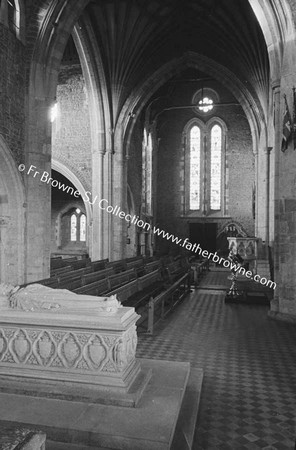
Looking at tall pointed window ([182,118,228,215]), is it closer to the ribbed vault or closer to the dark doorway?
the dark doorway

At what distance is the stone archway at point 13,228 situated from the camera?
10.7 m

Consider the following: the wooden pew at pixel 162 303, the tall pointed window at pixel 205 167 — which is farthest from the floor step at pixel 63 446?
the tall pointed window at pixel 205 167

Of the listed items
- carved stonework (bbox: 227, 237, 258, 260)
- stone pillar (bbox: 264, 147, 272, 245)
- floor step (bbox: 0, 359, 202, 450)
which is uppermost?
stone pillar (bbox: 264, 147, 272, 245)

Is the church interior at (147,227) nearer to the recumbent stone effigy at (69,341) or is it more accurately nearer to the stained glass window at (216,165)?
the recumbent stone effigy at (69,341)

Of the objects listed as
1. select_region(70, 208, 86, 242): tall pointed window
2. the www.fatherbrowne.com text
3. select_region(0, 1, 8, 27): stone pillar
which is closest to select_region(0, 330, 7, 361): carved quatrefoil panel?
the www.fatherbrowne.com text

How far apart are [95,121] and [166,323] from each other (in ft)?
41.3

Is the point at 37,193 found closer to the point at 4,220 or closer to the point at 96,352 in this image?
the point at 4,220

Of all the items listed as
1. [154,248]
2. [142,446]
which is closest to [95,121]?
[154,248]

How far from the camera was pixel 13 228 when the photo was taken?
10.7m

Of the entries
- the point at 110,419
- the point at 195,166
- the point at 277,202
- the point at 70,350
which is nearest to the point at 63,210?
the point at 195,166

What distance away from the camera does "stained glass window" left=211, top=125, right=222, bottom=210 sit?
88.6 ft

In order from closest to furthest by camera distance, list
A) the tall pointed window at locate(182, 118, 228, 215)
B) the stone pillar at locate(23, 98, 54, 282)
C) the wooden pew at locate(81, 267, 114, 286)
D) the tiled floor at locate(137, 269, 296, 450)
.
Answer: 1. the tiled floor at locate(137, 269, 296, 450)
2. the wooden pew at locate(81, 267, 114, 286)
3. the stone pillar at locate(23, 98, 54, 282)
4. the tall pointed window at locate(182, 118, 228, 215)

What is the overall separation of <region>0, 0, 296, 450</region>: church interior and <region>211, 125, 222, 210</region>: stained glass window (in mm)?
135

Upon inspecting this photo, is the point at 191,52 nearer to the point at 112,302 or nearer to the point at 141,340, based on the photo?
the point at 141,340
